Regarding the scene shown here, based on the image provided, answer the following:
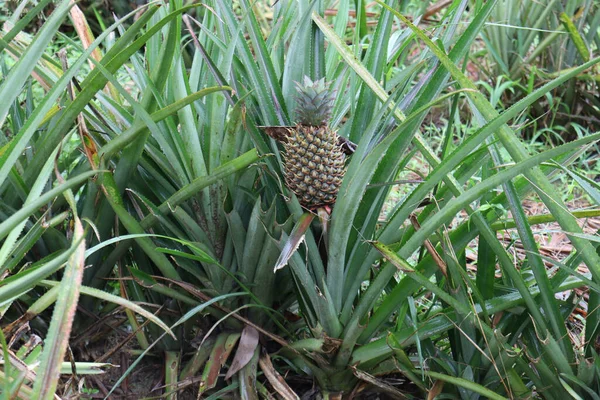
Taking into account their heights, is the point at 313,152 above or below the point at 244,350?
above

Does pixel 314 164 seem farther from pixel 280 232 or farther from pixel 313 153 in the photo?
pixel 280 232

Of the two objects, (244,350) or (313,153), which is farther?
(244,350)

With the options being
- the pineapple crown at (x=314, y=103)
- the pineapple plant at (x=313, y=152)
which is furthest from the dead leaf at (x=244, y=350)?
the pineapple crown at (x=314, y=103)

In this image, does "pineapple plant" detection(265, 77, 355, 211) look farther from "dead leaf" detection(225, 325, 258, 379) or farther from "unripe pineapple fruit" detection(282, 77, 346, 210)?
"dead leaf" detection(225, 325, 258, 379)

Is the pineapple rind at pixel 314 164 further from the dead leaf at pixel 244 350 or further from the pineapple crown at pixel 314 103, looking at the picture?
the dead leaf at pixel 244 350

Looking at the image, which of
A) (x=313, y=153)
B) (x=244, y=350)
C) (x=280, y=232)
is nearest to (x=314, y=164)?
(x=313, y=153)

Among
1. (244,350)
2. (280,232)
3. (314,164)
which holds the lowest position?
(244,350)

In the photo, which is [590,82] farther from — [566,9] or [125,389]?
[125,389]
